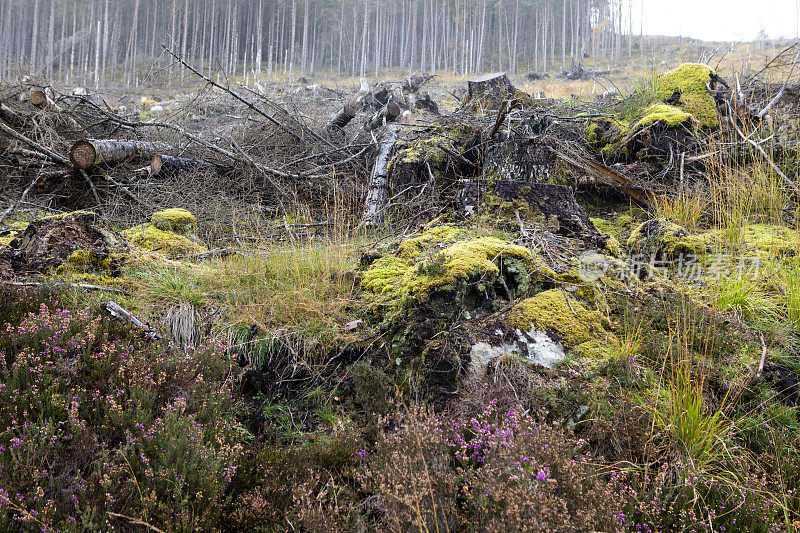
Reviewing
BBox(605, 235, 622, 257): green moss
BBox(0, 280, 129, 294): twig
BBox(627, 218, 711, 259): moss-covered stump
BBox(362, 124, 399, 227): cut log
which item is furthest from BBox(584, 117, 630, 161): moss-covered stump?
BBox(0, 280, 129, 294): twig

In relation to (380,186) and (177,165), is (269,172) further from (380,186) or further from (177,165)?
(380,186)

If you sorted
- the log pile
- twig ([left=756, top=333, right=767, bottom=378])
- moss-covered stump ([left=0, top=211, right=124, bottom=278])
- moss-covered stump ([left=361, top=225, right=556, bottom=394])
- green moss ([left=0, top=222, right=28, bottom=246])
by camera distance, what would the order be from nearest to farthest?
twig ([left=756, top=333, right=767, bottom=378]) → moss-covered stump ([left=361, top=225, right=556, bottom=394]) → moss-covered stump ([left=0, top=211, right=124, bottom=278]) → green moss ([left=0, top=222, right=28, bottom=246]) → the log pile

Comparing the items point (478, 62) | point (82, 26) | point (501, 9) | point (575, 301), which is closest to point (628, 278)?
point (575, 301)

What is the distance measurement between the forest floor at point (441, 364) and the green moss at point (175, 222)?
8 cm

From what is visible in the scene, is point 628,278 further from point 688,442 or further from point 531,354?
point 688,442

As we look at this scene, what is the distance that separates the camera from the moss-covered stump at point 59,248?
13.2 feet

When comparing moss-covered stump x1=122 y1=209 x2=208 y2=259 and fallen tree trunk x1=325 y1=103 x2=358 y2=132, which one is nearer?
moss-covered stump x1=122 y1=209 x2=208 y2=259

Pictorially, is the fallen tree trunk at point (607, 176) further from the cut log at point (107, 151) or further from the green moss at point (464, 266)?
the cut log at point (107, 151)

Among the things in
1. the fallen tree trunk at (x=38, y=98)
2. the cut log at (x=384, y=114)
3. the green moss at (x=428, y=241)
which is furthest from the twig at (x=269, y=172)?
the green moss at (x=428, y=241)

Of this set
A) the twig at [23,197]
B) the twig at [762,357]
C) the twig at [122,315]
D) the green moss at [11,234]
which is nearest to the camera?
the twig at [762,357]

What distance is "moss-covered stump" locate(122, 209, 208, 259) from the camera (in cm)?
499

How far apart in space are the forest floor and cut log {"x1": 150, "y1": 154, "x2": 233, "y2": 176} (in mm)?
2439

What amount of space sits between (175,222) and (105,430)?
4.38 metres

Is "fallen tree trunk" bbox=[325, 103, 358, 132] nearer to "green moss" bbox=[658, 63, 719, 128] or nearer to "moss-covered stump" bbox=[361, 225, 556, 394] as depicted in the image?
"green moss" bbox=[658, 63, 719, 128]
